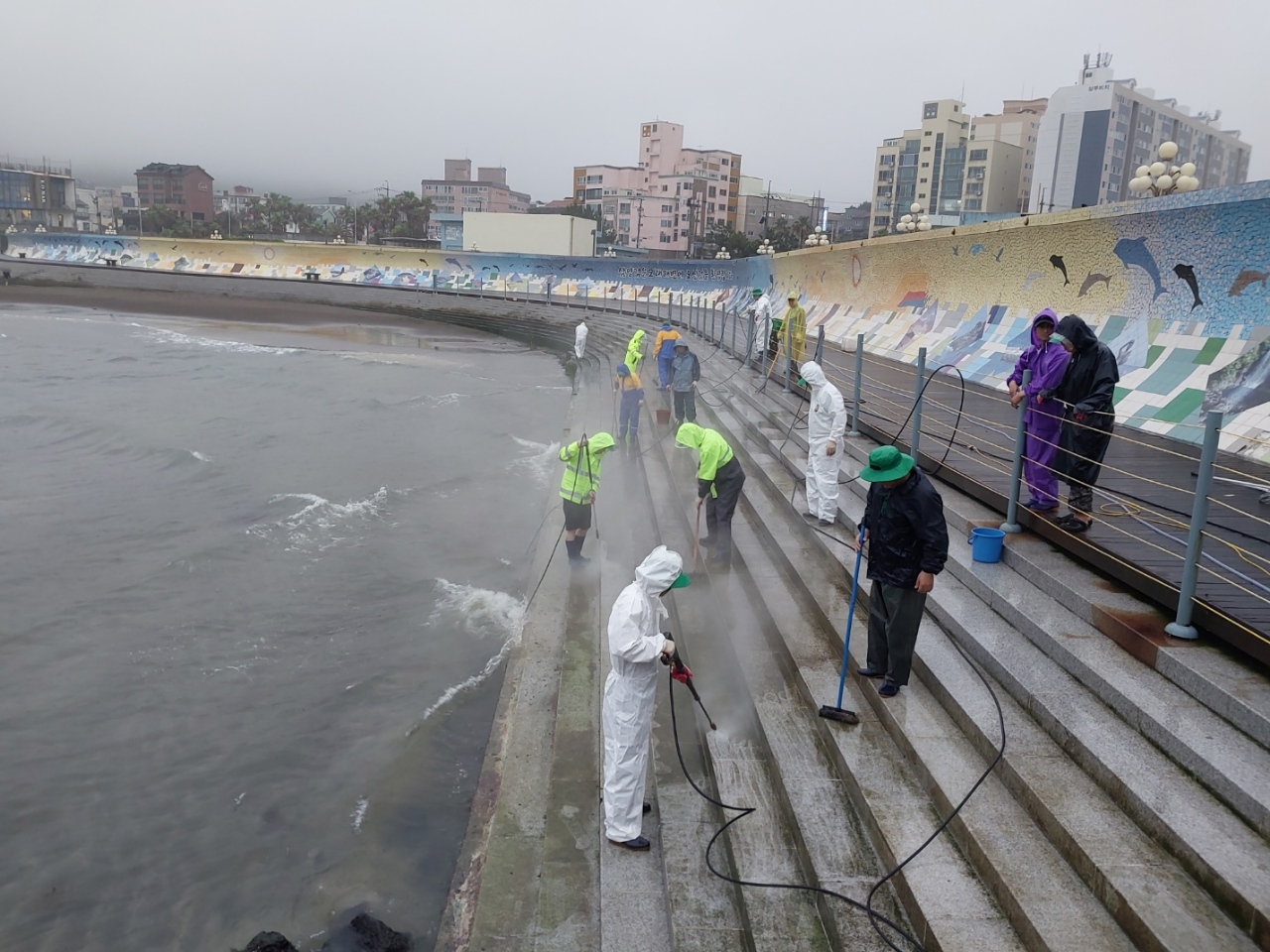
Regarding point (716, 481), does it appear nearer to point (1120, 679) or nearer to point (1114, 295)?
point (1120, 679)

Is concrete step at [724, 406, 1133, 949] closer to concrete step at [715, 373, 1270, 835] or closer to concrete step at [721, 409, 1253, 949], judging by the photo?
concrete step at [721, 409, 1253, 949]

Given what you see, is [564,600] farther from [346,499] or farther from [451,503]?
[346,499]

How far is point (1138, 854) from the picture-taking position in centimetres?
348

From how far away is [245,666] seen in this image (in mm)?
8094

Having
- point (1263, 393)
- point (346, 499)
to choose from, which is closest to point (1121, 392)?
point (1263, 393)

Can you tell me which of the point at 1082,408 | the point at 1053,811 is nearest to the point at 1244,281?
the point at 1082,408

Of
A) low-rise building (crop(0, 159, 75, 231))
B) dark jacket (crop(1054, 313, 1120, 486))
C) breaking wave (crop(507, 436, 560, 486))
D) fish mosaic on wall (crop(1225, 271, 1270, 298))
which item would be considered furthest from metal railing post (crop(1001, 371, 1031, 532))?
low-rise building (crop(0, 159, 75, 231))

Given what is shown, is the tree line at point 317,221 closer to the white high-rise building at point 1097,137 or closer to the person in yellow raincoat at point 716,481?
the white high-rise building at point 1097,137

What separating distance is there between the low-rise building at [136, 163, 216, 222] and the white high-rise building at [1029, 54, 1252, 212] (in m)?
108

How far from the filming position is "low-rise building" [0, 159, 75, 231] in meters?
113

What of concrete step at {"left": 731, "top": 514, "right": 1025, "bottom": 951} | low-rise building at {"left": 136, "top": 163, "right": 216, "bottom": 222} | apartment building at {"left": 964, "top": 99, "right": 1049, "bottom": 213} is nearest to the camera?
concrete step at {"left": 731, "top": 514, "right": 1025, "bottom": 951}

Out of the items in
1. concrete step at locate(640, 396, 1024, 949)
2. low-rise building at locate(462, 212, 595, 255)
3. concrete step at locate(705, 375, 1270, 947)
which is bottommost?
concrete step at locate(640, 396, 1024, 949)

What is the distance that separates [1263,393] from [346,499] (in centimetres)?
1112

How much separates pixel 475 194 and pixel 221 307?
278 ft
